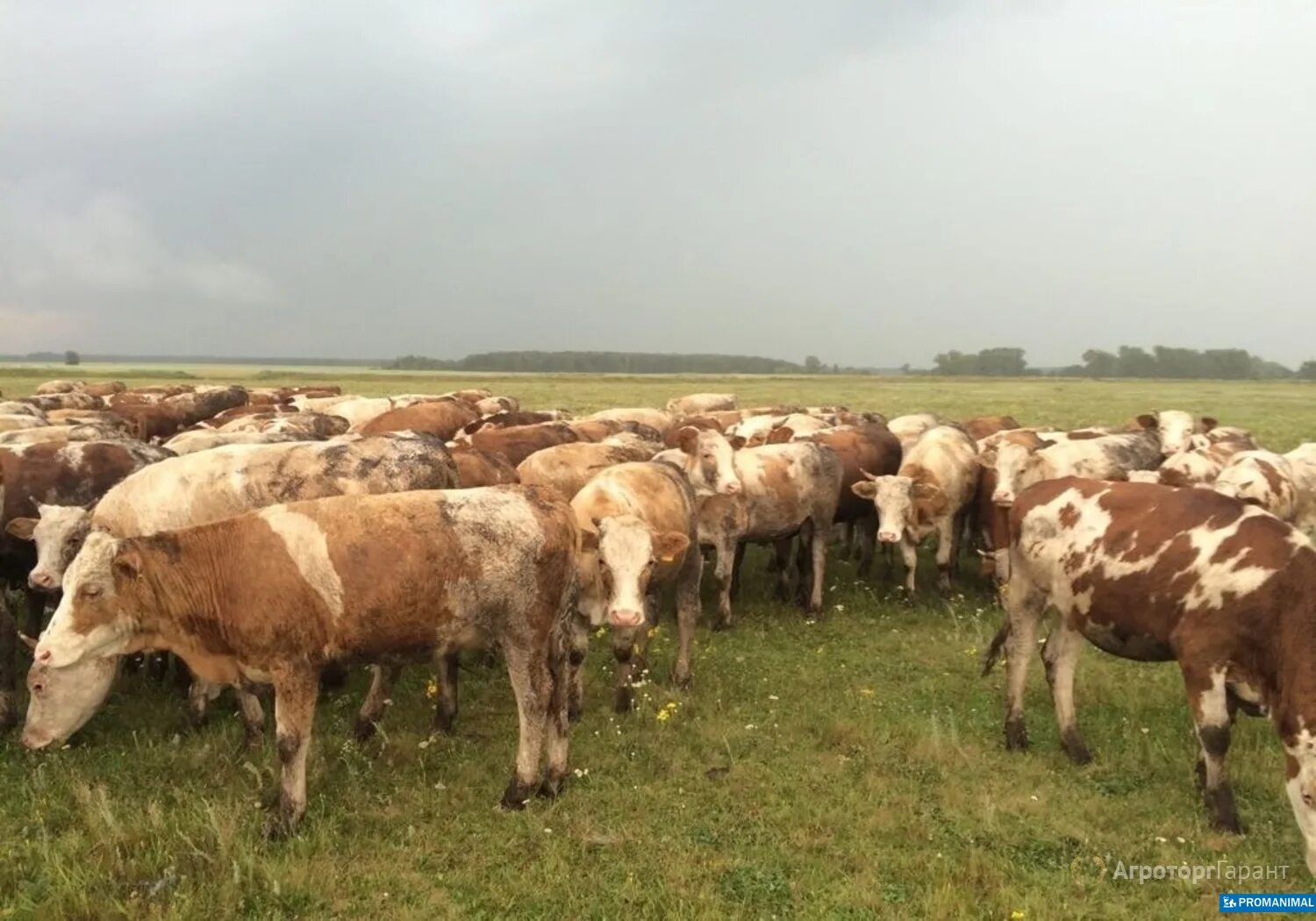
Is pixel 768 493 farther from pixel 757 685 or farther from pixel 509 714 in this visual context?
pixel 509 714

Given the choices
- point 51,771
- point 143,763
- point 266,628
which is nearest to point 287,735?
point 266,628

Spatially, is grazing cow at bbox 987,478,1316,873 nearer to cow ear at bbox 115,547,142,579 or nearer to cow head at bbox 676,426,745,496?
cow head at bbox 676,426,745,496

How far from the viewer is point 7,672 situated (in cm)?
757

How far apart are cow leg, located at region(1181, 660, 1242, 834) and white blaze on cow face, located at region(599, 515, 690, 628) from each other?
3946 millimetres

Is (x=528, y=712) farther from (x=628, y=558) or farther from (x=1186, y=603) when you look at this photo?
(x=1186, y=603)

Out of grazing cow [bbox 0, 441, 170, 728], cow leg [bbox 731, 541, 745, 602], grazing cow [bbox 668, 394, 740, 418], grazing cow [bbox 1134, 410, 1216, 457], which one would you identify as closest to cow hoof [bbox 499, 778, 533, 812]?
grazing cow [bbox 0, 441, 170, 728]

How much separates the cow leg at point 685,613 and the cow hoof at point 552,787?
243 centimetres

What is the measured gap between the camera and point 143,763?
6984 millimetres

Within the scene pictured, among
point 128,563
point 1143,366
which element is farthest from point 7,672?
point 1143,366

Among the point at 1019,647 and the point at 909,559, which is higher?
the point at 1019,647

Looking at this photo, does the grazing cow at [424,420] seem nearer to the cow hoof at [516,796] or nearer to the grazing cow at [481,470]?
the grazing cow at [481,470]

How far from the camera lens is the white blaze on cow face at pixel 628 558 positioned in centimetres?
713

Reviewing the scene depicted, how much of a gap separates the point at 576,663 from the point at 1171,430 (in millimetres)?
13957

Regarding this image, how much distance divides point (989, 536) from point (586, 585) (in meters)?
8.08
